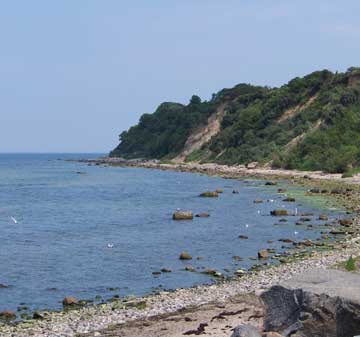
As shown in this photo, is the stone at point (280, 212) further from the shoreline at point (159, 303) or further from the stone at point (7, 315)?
the stone at point (7, 315)

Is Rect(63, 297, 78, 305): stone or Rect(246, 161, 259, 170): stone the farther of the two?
Rect(246, 161, 259, 170): stone

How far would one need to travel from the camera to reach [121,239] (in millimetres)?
33562

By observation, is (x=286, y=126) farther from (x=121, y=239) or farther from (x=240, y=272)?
(x=240, y=272)

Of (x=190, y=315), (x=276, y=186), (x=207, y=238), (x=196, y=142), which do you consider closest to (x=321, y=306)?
(x=190, y=315)

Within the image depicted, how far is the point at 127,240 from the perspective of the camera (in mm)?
33125

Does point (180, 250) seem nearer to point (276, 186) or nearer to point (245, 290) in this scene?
point (245, 290)

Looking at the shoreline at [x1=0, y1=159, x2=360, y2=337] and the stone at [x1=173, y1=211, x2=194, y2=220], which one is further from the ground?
the stone at [x1=173, y1=211, x2=194, y2=220]

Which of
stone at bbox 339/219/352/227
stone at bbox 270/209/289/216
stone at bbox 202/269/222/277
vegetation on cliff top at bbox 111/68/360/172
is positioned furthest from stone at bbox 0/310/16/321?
vegetation on cliff top at bbox 111/68/360/172

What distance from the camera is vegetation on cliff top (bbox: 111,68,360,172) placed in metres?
78.2

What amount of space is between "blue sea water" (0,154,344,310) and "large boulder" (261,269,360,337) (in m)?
10.2

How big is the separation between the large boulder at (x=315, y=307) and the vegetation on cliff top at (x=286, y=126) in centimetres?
5923

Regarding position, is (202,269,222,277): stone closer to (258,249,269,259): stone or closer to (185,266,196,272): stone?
(185,266,196,272): stone

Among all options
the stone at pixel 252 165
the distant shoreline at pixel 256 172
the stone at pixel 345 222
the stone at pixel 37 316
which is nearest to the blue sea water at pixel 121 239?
the stone at pixel 37 316

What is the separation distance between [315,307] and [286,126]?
3390 inches
